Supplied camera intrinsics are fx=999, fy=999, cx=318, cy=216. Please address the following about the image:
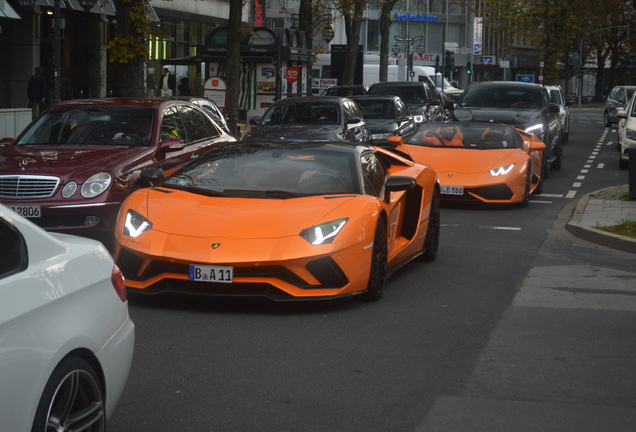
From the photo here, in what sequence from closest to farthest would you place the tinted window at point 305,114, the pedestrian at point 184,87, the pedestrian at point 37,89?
the tinted window at point 305,114 → the pedestrian at point 37,89 → the pedestrian at point 184,87

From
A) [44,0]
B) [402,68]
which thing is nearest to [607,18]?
[402,68]

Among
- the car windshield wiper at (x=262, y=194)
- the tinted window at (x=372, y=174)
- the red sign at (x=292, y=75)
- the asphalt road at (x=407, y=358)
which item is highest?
the red sign at (x=292, y=75)

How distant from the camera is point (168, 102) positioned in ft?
40.4

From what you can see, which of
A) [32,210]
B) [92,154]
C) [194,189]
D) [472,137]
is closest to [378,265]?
[194,189]

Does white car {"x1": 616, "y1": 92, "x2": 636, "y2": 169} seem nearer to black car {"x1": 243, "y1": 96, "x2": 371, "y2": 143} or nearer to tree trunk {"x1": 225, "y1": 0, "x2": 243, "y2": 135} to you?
black car {"x1": 243, "y1": 96, "x2": 371, "y2": 143}

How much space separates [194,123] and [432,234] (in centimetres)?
429

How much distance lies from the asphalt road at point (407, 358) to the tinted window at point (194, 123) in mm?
4404

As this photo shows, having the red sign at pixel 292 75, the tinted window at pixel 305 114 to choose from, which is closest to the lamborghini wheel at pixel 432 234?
the tinted window at pixel 305 114

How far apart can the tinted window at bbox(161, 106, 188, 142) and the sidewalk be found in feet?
16.6

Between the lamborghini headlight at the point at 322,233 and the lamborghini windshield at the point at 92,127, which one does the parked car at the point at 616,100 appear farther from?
the lamborghini headlight at the point at 322,233

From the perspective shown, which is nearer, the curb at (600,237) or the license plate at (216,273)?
the license plate at (216,273)

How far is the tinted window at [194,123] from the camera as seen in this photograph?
41.3ft

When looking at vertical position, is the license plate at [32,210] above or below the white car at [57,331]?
below

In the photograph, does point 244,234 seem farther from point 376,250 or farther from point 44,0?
point 44,0
